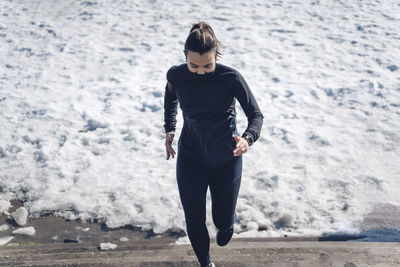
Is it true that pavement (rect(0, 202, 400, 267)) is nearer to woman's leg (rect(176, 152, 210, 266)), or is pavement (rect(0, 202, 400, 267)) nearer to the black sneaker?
the black sneaker

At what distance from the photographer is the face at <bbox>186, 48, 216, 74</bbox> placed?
3.04m

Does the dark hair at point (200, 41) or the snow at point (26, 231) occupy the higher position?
the dark hair at point (200, 41)

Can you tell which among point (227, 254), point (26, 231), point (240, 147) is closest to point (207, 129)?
point (240, 147)

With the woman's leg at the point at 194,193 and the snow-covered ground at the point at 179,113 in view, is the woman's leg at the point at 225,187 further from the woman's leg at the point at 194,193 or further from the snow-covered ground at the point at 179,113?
the snow-covered ground at the point at 179,113

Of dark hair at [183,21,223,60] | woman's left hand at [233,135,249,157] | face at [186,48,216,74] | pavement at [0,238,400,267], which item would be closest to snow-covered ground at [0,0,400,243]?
pavement at [0,238,400,267]

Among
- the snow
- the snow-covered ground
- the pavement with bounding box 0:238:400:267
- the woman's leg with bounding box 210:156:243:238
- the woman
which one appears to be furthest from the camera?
the snow-covered ground

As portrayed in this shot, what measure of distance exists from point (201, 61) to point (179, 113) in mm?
4012

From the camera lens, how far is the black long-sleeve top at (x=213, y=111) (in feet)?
10.5

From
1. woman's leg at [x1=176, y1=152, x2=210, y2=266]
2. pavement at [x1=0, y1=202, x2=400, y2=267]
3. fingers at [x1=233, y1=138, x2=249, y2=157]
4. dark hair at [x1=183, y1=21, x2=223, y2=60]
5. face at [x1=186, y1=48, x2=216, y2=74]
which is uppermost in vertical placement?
dark hair at [x1=183, y1=21, x2=223, y2=60]

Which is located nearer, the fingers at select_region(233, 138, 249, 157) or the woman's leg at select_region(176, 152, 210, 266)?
the fingers at select_region(233, 138, 249, 157)

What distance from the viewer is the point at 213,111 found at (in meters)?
3.25

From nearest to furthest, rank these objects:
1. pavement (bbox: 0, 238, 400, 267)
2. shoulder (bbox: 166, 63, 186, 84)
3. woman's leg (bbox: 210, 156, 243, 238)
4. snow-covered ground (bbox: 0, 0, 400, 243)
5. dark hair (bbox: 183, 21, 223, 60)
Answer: dark hair (bbox: 183, 21, 223, 60), shoulder (bbox: 166, 63, 186, 84), woman's leg (bbox: 210, 156, 243, 238), pavement (bbox: 0, 238, 400, 267), snow-covered ground (bbox: 0, 0, 400, 243)

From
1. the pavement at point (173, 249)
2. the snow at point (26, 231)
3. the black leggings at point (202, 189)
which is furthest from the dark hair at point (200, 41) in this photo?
the snow at point (26, 231)

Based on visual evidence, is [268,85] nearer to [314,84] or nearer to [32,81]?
[314,84]
